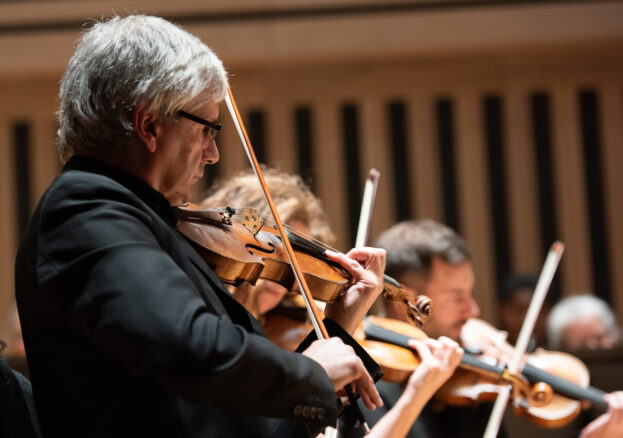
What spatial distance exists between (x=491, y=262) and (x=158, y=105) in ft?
13.5

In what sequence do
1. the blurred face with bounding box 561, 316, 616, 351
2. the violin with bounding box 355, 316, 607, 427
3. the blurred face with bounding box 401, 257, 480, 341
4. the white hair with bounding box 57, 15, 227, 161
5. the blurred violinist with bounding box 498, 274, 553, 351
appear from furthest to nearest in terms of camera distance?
1. the blurred violinist with bounding box 498, 274, 553, 351
2. the blurred face with bounding box 561, 316, 616, 351
3. the blurred face with bounding box 401, 257, 480, 341
4. the violin with bounding box 355, 316, 607, 427
5. the white hair with bounding box 57, 15, 227, 161

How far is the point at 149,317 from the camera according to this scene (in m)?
0.94

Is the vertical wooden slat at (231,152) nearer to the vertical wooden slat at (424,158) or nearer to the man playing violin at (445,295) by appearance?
the vertical wooden slat at (424,158)

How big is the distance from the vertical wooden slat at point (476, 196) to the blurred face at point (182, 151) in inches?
154

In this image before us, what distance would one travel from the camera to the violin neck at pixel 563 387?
233cm

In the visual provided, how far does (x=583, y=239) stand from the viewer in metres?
5.00

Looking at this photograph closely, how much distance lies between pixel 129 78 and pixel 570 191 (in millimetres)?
4277

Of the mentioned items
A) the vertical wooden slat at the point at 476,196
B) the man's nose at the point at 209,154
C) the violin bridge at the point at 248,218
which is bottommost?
the vertical wooden slat at the point at 476,196

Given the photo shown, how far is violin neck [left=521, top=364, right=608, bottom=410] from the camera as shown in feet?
7.64

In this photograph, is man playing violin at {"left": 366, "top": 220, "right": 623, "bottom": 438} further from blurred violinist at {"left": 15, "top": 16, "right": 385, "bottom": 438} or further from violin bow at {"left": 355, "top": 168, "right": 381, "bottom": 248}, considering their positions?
blurred violinist at {"left": 15, "top": 16, "right": 385, "bottom": 438}

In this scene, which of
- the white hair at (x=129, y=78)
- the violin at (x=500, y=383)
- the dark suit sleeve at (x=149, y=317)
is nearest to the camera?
the dark suit sleeve at (x=149, y=317)

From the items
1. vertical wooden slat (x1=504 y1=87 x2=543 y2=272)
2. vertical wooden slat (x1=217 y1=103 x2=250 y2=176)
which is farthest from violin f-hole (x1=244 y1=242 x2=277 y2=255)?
vertical wooden slat (x1=504 y1=87 x2=543 y2=272)

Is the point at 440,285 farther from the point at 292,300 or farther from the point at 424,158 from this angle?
the point at 424,158

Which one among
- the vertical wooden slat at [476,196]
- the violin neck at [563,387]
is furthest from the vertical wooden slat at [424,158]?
the violin neck at [563,387]
